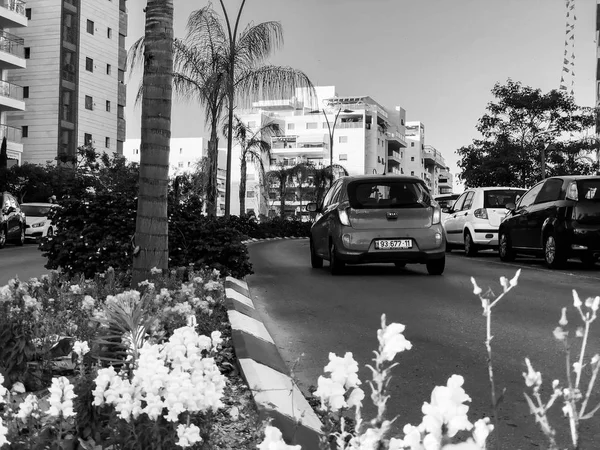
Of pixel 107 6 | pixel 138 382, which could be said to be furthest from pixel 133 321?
pixel 107 6

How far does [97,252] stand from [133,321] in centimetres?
588

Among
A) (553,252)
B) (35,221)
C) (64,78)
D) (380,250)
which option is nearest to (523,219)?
(553,252)

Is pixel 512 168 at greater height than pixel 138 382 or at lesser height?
greater

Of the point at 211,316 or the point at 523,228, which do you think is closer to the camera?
the point at 211,316

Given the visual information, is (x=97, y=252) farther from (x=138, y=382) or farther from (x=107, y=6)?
(x=107, y=6)

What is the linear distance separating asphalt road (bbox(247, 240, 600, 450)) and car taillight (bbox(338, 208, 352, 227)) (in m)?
0.86

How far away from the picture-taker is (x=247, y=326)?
5.96 meters

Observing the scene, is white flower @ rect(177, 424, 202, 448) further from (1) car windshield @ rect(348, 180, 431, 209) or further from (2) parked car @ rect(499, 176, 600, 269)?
(2) parked car @ rect(499, 176, 600, 269)

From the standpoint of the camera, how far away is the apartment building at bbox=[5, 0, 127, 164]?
53.9 metres

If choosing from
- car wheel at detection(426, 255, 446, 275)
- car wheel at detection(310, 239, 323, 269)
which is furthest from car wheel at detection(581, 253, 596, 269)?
car wheel at detection(310, 239, 323, 269)

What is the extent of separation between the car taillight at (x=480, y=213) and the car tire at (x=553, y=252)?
504 centimetres

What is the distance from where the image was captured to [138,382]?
200 centimetres

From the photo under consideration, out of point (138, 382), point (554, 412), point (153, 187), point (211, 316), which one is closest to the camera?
point (138, 382)

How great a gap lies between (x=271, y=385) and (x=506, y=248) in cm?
1387
